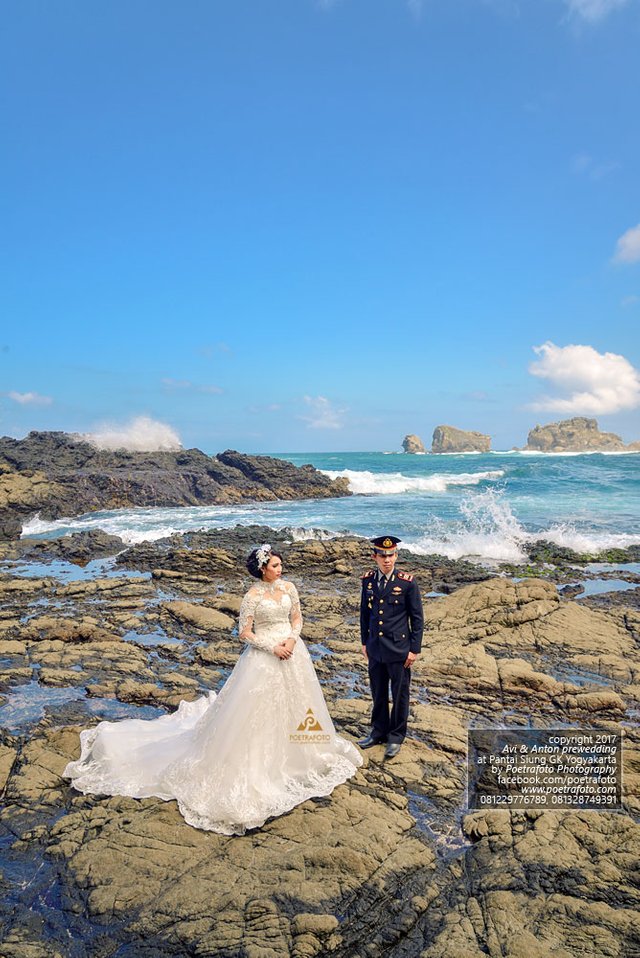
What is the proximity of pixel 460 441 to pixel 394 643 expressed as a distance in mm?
122052

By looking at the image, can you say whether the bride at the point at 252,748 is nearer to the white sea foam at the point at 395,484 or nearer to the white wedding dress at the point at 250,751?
the white wedding dress at the point at 250,751

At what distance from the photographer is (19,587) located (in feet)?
44.5

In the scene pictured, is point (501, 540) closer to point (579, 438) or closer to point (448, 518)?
point (448, 518)

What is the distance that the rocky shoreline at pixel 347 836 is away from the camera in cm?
337

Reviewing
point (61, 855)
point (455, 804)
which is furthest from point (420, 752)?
point (61, 855)

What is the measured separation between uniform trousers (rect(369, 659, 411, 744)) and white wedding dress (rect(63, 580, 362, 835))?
1.55ft

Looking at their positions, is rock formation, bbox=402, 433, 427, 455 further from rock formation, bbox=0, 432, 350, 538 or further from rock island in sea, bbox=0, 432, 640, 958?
rock island in sea, bbox=0, 432, 640, 958

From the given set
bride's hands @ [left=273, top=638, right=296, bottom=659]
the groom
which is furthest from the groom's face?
bride's hands @ [left=273, top=638, right=296, bottom=659]

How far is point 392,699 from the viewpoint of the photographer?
5.71 m

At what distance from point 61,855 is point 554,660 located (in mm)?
7293

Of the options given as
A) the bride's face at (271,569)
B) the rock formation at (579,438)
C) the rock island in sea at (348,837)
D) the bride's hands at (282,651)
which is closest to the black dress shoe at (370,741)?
the rock island in sea at (348,837)

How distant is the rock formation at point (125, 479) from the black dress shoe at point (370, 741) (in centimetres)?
2296

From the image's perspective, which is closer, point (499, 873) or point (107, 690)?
point (499, 873)

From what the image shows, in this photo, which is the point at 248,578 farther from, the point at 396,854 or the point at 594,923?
the point at 594,923
